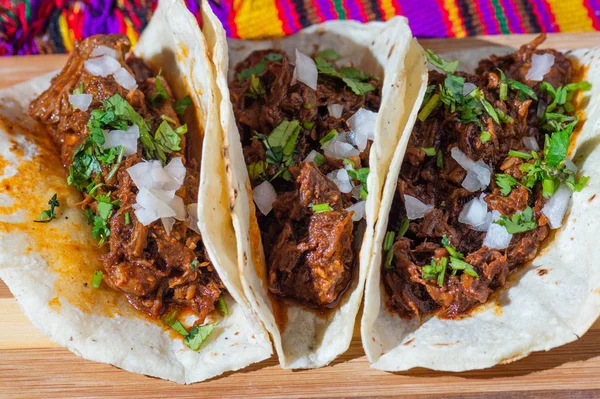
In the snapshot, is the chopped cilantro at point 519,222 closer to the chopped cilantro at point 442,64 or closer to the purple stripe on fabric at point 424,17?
the chopped cilantro at point 442,64

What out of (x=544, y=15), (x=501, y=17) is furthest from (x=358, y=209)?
(x=544, y=15)

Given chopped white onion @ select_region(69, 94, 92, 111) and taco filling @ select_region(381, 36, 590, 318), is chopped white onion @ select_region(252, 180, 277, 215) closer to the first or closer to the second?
taco filling @ select_region(381, 36, 590, 318)

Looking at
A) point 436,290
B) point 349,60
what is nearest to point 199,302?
point 436,290

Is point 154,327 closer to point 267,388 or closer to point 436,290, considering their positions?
point 267,388

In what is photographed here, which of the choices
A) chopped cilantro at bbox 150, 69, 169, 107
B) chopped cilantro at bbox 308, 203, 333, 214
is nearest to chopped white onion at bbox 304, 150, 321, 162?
chopped cilantro at bbox 308, 203, 333, 214

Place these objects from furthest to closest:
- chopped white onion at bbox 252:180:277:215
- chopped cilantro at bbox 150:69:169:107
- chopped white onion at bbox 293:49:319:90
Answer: chopped cilantro at bbox 150:69:169:107
chopped white onion at bbox 293:49:319:90
chopped white onion at bbox 252:180:277:215

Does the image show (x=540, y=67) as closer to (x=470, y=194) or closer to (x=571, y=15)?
(x=470, y=194)
